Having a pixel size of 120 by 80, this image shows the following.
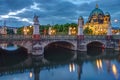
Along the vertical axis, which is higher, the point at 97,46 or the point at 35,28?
the point at 35,28

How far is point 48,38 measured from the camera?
56.4m

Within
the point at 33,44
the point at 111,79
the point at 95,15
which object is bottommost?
the point at 111,79

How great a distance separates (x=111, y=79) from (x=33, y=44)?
25.4 meters

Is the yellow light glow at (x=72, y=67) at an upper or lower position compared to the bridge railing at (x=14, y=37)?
lower

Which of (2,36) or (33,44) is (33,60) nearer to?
(33,44)

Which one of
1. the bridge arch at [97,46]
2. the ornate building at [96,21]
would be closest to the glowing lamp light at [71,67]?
the bridge arch at [97,46]

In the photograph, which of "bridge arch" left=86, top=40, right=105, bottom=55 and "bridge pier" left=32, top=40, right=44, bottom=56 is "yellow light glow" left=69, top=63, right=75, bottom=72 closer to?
"bridge pier" left=32, top=40, right=44, bottom=56

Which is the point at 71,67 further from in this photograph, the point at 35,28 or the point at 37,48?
the point at 35,28

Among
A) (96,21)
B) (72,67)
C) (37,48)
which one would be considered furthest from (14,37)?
(96,21)

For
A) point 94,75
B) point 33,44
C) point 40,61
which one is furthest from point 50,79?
point 33,44

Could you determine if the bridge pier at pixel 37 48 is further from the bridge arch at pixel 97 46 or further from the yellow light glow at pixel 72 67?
the bridge arch at pixel 97 46

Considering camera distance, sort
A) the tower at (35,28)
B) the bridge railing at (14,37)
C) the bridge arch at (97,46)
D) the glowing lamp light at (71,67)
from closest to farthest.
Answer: the glowing lamp light at (71,67) → the bridge railing at (14,37) → the tower at (35,28) → the bridge arch at (97,46)

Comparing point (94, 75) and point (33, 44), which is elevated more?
point (33, 44)

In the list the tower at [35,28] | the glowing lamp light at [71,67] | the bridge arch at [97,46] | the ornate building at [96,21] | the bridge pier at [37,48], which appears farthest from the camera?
the ornate building at [96,21]
